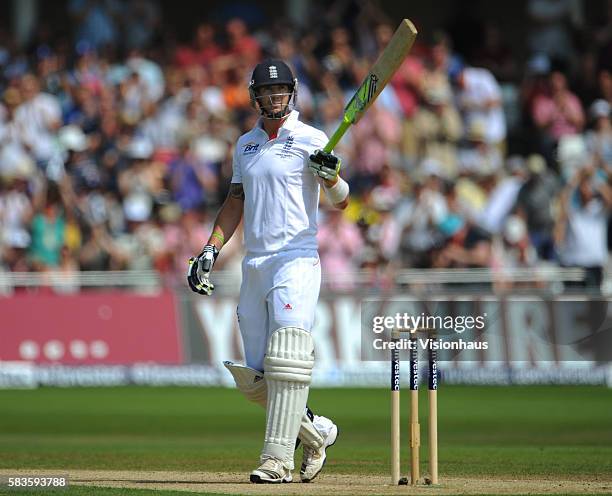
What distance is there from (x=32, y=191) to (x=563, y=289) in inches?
278

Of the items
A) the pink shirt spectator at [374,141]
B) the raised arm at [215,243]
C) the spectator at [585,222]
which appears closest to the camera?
the raised arm at [215,243]

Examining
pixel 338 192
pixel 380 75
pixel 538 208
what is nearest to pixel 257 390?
pixel 338 192

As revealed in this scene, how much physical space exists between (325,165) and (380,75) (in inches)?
24.5

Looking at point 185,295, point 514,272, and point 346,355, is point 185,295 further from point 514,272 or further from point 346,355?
point 514,272

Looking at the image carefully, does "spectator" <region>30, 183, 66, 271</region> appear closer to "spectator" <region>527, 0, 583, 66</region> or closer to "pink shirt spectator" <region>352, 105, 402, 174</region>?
"pink shirt spectator" <region>352, 105, 402, 174</region>

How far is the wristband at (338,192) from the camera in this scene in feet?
25.6

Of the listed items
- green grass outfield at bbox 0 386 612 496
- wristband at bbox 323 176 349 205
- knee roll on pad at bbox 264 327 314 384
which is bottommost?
green grass outfield at bbox 0 386 612 496

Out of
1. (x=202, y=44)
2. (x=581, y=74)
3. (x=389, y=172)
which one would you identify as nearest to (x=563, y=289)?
(x=389, y=172)

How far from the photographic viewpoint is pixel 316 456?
808cm

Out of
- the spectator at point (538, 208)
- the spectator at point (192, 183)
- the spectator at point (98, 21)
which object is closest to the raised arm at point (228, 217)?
the spectator at point (538, 208)

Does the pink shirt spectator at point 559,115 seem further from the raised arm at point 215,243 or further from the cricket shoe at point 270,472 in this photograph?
the cricket shoe at point 270,472

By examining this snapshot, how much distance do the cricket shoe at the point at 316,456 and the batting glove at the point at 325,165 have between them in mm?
1467

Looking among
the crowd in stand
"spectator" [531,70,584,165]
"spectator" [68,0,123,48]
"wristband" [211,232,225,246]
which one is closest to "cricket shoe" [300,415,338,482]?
"wristband" [211,232,225,246]

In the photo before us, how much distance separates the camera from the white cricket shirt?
7.89 m
